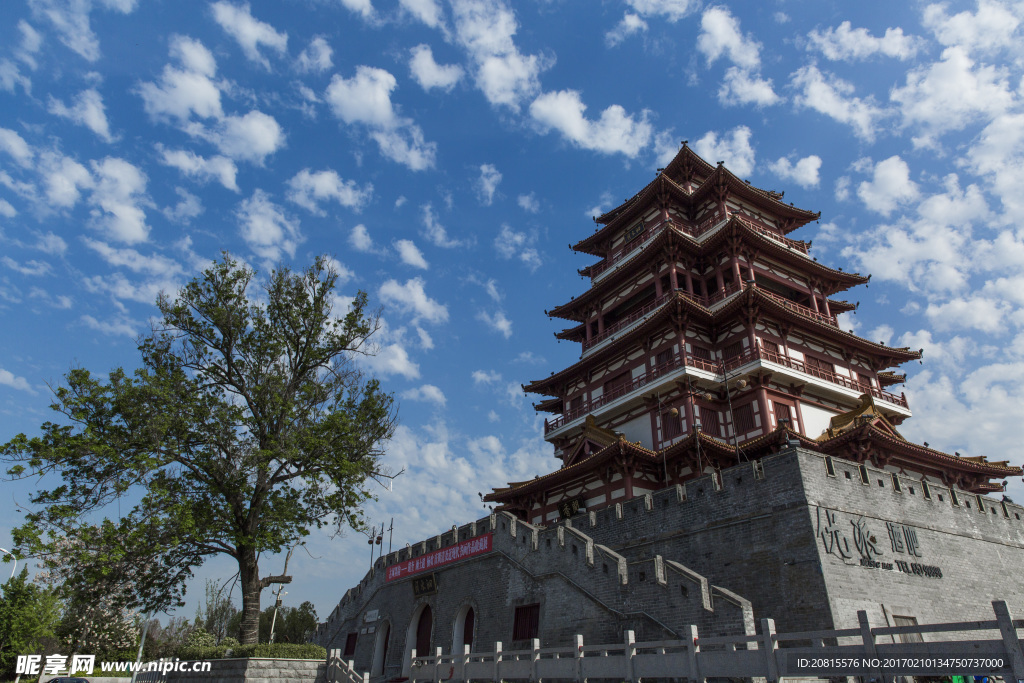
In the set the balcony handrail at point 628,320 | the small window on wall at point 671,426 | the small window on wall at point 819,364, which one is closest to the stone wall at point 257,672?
the small window on wall at point 671,426

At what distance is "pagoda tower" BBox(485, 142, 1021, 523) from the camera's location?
2531 centimetres

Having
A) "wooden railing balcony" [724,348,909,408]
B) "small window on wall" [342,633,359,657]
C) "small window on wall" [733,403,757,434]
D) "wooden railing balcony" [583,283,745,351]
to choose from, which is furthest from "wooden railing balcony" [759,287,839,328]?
"small window on wall" [342,633,359,657]

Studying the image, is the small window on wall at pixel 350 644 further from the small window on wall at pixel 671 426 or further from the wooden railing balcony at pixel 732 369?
the small window on wall at pixel 671 426

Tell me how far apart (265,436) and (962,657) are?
60.4ft

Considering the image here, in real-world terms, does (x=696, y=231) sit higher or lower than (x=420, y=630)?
higher

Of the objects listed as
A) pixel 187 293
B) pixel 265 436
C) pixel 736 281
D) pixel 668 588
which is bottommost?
pixel 668 588

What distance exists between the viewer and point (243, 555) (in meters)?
19.6

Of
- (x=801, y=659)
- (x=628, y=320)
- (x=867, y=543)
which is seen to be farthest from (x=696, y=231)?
(x=801, y=659)

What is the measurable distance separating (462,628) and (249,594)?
26.4ft

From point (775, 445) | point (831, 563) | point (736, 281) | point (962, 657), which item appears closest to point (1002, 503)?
point (775, 445)

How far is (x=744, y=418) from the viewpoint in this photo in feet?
86.6

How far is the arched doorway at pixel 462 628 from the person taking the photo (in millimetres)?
23250

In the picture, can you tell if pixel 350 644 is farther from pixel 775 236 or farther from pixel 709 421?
pixel 775 236

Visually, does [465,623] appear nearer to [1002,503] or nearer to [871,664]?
[871,664]
